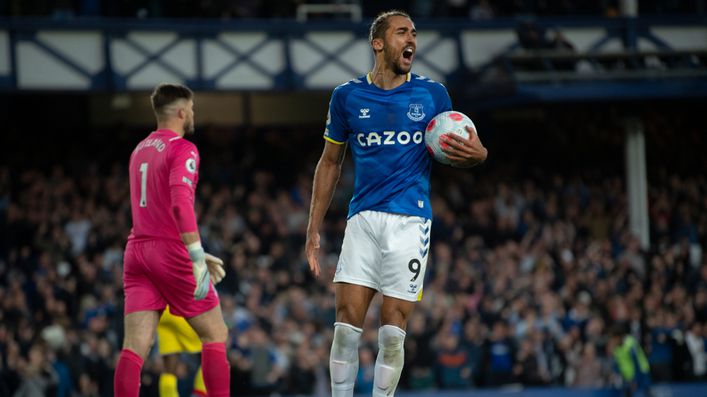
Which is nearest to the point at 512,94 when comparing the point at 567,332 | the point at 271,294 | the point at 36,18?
the point at 567,332

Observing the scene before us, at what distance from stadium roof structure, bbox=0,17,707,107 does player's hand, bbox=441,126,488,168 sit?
14.4m

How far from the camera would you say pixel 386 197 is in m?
7.45

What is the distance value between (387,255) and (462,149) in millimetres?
821

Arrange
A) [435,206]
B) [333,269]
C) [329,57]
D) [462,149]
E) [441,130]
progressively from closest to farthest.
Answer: [462,149]
[441,130]
[333,269]
[435,206]
[329,57]

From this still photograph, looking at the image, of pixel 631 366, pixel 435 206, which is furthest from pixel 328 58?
pixel 631 366

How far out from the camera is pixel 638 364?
17.8 meters

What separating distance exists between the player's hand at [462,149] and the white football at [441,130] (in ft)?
0.09

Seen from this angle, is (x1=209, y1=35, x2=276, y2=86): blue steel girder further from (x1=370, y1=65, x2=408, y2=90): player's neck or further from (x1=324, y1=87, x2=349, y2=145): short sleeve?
(x1=370, y1=65, x2=408, y2=90): player's neck

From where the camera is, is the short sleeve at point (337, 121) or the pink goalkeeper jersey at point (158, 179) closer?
the short sleeve at point (337, 121)

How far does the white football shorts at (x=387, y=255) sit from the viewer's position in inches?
290

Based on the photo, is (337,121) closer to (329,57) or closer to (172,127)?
(172,127)

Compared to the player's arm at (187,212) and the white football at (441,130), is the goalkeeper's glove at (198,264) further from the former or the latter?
the white football at (441,130)

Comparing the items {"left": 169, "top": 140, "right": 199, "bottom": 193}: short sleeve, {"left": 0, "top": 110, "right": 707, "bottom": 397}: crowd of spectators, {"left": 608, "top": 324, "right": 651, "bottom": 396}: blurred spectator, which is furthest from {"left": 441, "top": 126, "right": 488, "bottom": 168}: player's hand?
{"left": 608, "top": 324, "right": 651, "bottom": 396}: blurred spectator

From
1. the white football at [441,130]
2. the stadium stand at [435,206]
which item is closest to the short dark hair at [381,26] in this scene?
the white football at [441,130]
